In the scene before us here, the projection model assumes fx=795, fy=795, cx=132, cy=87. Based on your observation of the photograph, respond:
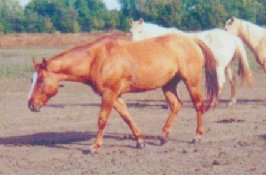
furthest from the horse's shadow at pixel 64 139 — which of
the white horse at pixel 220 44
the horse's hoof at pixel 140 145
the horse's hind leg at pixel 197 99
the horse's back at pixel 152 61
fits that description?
the white horse at pixel 220 44

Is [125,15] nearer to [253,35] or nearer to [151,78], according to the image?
[253,35]

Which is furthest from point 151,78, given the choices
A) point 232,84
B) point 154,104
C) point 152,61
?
A: point 232,84

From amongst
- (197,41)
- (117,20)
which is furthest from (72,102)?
(117,20)

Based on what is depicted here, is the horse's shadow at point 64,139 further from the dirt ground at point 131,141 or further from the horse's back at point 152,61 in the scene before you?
the horse's back at point 152,61

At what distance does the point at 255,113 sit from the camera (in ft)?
50.2

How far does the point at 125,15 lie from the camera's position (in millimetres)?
74312

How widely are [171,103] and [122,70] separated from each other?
133 cm

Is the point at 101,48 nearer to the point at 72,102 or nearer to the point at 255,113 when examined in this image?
the point at 255,113

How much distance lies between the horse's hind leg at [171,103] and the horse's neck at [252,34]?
616 cm

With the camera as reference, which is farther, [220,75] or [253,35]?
[253,35]

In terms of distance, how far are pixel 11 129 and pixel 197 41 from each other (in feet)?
12.6

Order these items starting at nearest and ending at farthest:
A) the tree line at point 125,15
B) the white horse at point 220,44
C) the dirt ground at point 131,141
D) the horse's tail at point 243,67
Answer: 1. the dirt ground at point 131,141
2. the horse's tail at point 243,67
3. the white horse at point 220,44
4. the tree line at point 125,15

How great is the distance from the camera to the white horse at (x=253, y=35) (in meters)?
17.8

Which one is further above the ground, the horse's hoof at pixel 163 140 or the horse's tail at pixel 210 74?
the horse's tail at pixel 210 74
